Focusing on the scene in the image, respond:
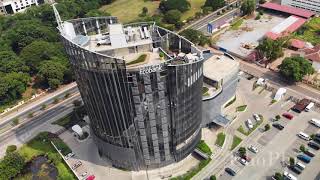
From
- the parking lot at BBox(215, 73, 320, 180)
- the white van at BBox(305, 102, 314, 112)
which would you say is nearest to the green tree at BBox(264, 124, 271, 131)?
the parking lot at BBox(215, 73, 320, 180)

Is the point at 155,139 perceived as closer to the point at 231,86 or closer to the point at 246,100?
the point at 231,86

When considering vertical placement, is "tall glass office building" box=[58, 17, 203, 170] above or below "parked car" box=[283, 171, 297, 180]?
above

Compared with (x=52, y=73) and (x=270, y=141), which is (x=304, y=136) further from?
(x=52, y=73)

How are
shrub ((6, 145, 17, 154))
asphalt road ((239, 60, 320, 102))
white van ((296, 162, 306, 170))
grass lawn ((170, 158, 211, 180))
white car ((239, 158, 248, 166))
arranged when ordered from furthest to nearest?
1. asphalt road ((239, 60, 320, 102))
2. shrub ((6, 145, 17, 154))
3. white car ((239, 158, 248, 166))
4. grass lawn ((170, 158, 211, 180))
5. white van ((296, 162, 306, 170))

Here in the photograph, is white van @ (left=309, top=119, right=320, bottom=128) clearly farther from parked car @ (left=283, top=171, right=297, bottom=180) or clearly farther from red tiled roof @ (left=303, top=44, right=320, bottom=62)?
red tiled roof @ (left=303, top=44, right=320, bottom=62)

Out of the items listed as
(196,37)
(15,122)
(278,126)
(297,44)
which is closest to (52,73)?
(15,122)
